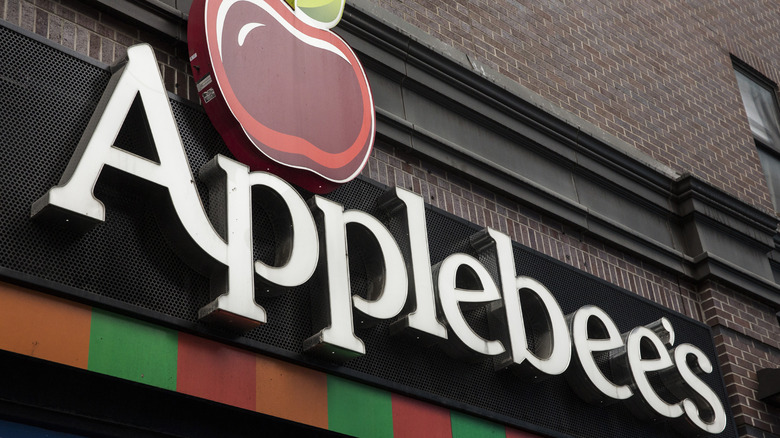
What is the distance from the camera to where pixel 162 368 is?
5.22m

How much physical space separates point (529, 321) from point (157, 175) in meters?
3.15

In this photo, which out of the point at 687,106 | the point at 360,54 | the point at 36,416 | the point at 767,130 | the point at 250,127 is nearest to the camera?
the point at 36,416

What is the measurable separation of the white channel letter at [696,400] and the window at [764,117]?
180 inches

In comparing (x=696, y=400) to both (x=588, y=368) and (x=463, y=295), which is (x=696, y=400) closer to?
(x=588, y=368)

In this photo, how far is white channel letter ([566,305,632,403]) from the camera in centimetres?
748

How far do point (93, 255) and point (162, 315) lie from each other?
461 mm

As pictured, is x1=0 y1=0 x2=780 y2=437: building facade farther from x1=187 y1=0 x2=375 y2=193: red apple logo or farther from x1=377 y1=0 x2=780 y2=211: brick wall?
x1=187 y1=0 x2=375 y2=193: red apple logo

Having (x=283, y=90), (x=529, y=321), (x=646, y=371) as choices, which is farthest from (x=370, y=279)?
(x=646, y=371)

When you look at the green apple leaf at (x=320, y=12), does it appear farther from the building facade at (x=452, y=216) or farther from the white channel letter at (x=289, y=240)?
the white channel letter at (x=289, y=240)

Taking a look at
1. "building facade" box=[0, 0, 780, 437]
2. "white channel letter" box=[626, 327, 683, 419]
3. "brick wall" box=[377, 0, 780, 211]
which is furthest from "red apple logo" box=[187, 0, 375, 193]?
"white channel letter" box=[626, 327, 683, 419]

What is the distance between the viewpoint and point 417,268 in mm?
6664

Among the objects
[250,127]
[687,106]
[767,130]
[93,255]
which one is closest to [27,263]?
[93,255]

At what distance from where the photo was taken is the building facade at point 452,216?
5141 mm

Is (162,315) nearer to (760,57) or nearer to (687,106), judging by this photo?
(687,106)
